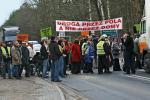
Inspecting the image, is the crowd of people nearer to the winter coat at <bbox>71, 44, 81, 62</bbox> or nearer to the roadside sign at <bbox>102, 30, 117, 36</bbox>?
the winter coat at <bbox>71, 44, 81, 62</bbox>

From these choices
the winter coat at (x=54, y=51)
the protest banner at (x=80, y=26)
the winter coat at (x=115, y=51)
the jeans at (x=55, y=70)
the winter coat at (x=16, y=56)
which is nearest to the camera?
the winter coat at (x=54, y=51)

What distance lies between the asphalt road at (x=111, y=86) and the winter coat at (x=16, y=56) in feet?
9.46

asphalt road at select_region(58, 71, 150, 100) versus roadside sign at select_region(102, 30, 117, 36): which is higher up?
roadside sign at select_region(102, 30, 117, 36)

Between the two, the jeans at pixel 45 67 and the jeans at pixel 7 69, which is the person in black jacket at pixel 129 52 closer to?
the jeans at pixel 45 67

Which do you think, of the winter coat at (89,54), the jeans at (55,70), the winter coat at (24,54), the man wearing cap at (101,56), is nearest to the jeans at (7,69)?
the winter coat at (24,54)

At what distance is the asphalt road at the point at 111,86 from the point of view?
57.9 ft

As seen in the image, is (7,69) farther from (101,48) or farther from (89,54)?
(101,48)

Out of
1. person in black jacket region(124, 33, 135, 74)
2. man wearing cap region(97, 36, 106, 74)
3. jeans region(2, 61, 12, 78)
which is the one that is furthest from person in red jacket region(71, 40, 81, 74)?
person in black jacket region(124, 33, 135, 74)

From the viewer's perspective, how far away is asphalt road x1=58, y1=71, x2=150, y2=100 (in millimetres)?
17656

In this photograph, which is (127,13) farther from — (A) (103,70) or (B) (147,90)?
(B) (147,90)

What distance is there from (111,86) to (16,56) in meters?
7.67

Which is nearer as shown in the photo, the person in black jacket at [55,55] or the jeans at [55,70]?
the person in black jacket at [55,55]

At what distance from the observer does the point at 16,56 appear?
27625 mm

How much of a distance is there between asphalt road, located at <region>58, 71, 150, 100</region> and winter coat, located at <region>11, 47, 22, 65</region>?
2.88 meters
